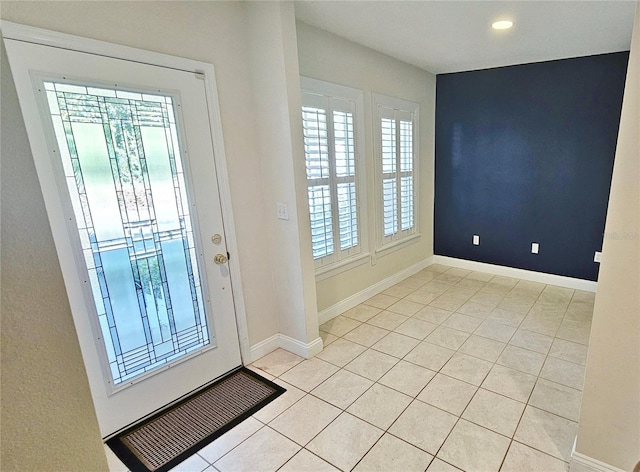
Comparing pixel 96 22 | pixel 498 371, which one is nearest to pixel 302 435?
pixel 498 371

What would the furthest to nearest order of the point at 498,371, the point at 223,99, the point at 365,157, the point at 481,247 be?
the point at 481,247 < the point at 365,157 < the point at 498,371 < the point at 223,99

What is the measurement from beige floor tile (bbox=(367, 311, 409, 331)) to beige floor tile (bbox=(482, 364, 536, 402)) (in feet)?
3.00

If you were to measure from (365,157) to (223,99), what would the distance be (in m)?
1.59

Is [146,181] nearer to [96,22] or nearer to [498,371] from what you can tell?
[96,22]

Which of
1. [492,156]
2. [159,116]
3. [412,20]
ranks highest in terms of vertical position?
[412,20]

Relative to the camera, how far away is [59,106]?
5.23 ft

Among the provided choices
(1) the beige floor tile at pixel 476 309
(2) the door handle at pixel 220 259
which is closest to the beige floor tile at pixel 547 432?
(1) the beige floor tile at pixel 476 309

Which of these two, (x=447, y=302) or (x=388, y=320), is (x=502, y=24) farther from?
(x=388, y=320)

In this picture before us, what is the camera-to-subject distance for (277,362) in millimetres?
2648

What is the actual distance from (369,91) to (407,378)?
262 cm

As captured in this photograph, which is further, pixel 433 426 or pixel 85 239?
pixel 433 426

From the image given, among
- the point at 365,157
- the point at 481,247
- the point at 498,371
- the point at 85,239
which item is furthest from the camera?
the point at 481,247

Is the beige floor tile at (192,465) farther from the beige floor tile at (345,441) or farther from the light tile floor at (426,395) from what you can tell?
the beige floor tile at (345,441)

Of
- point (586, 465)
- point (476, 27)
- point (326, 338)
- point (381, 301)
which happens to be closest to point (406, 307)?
point (381, 301)
